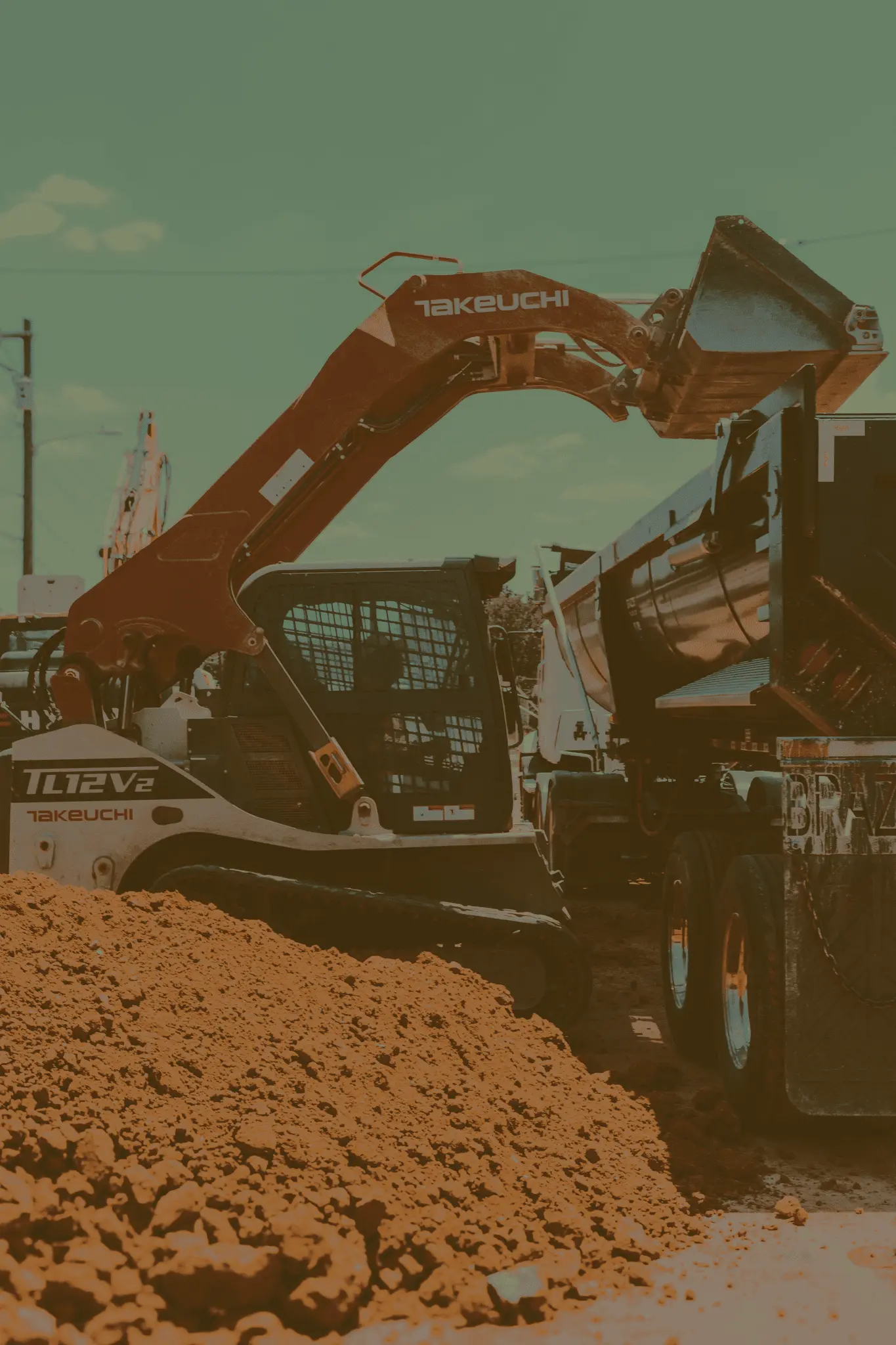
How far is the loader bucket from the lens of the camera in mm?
6418

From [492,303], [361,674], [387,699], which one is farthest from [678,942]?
[492,303]

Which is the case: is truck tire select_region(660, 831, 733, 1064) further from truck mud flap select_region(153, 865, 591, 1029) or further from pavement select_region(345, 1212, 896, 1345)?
pavement select_region(345, 1212, 896, 1345)

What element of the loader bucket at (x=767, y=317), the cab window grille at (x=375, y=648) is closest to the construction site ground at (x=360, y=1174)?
the cab window grille at (x=375, y=648)

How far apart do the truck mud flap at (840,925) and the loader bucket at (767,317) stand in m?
2.56

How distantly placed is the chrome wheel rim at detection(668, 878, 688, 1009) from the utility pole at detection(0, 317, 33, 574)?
950 inches

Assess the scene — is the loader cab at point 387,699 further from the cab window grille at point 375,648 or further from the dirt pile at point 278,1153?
the dirt pile at point 278,1153

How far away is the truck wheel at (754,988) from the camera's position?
5.03 m

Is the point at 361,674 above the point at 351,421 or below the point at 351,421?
below

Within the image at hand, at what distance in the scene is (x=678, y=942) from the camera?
6949 mm

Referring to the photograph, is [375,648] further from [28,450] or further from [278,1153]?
[28,450]

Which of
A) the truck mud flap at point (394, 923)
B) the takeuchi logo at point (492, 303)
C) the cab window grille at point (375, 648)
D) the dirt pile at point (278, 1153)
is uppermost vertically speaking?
the takeuchi logo at point (492, 303)

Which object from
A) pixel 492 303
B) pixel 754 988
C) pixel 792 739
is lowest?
pixel 754 988

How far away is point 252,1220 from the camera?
3.81 meters

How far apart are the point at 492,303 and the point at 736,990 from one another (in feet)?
12.6
